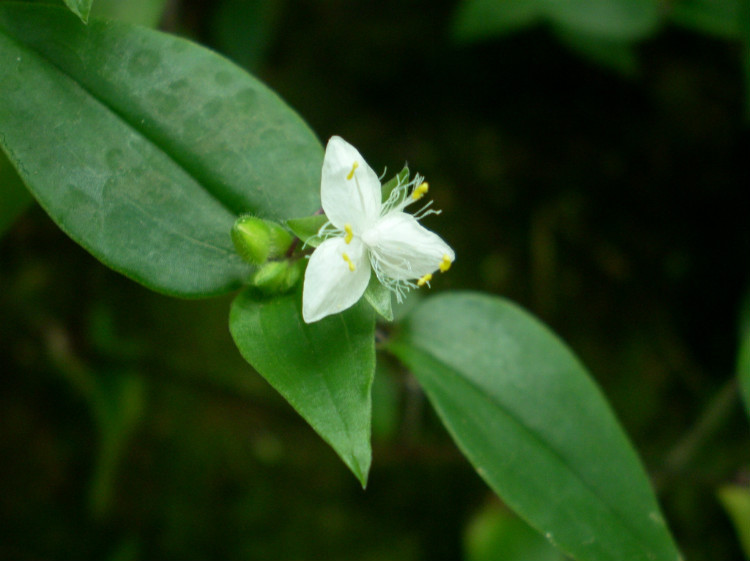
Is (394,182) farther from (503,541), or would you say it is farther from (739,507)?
(739,507)

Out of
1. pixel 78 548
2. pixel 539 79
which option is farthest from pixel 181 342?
pixel 539 79

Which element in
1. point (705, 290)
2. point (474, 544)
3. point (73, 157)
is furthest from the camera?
point (705, 290)

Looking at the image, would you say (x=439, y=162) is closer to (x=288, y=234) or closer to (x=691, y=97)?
(x=691, y=97)

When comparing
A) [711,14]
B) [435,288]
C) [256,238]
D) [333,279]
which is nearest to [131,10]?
[256,238]

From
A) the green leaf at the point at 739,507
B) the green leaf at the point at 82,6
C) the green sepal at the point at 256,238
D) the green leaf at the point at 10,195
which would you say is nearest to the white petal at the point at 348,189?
the green sepal at the point at 256,238

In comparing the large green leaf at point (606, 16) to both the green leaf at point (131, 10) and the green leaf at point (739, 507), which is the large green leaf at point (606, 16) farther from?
the green leaf at point (739, 507)

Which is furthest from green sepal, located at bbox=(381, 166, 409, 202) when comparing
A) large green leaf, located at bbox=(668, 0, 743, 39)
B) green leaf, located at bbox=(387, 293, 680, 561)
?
large green leaf, located at bbox=(668, 0, 743, 39)
